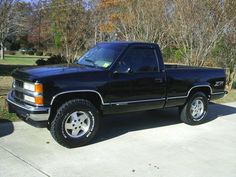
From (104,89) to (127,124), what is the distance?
183 cm

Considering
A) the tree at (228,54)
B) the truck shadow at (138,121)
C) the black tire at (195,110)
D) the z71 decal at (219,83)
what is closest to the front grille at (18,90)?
the truck shadow at (138,121)

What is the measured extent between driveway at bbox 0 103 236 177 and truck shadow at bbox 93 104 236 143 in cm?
2

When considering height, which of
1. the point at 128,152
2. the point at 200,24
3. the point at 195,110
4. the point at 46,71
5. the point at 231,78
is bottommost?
the point at 128,152

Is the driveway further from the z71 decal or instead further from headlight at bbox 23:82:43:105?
the z71 decal

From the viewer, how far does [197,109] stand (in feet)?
28.7

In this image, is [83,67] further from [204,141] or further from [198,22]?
[198,22]

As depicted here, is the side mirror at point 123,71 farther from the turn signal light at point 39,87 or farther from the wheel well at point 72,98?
the turn signal light at point 39,87

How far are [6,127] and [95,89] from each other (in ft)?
6.92

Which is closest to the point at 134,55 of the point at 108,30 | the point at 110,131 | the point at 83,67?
the point at 83,67

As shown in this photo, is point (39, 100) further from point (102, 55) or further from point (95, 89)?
point (102, 55)

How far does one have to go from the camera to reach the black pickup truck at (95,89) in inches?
239

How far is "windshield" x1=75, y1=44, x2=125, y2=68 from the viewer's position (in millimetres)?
7068

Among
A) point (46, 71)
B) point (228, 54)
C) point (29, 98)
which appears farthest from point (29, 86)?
point (228, 54)

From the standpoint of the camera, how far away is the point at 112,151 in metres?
6.31
